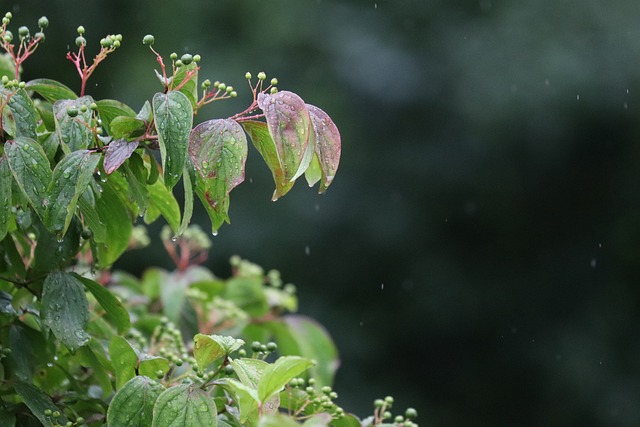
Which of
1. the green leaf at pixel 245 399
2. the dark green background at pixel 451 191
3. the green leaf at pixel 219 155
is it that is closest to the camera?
the green leaf at pixel 245 399

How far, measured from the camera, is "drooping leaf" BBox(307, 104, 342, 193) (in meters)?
0.85

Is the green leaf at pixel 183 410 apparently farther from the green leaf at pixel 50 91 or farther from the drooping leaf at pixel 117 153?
the green leaf at pixel 50 91

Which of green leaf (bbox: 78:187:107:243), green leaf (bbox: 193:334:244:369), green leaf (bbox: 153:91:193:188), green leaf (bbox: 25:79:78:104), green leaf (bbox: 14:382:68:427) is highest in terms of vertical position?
green leaf (bbox: 25:79:78:104)

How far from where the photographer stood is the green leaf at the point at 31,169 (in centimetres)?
85

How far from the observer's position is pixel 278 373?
750 millimetres

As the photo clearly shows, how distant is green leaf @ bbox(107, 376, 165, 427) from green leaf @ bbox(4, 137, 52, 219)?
0.17 meters

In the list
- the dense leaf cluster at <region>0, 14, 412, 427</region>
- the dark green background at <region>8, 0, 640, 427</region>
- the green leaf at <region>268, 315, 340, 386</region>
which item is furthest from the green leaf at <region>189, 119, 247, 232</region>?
the dark green background at <region>8, 0, 640, 427</region>

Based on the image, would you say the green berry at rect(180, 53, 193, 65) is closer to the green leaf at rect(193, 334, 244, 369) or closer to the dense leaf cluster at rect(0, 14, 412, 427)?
the dense leaf cluster at rect(0, 14, 412, 427)

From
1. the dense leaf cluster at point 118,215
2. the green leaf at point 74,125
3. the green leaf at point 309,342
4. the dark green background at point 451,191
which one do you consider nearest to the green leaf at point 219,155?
the dense leaf cluster at point 118,215

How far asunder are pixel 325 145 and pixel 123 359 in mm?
285

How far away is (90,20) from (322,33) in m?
1.06

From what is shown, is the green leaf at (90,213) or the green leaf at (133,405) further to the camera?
the green leaf at (90,213)

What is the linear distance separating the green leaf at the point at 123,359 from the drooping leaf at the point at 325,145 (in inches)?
9.7

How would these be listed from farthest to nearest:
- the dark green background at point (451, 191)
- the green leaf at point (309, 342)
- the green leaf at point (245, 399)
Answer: the dark green background at point (451, 191), the green leaf at point (309, 342), the green leaf at point (245, 399)
